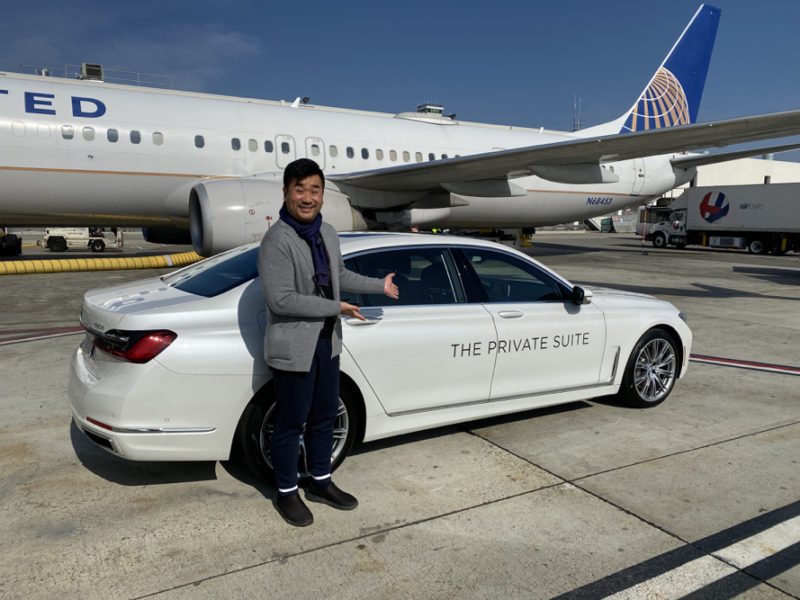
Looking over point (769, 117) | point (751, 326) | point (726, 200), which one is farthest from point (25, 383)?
point (726, 200)

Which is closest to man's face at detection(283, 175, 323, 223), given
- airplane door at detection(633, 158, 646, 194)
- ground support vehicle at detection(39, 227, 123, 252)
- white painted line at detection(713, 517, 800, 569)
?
white painted line at detection(713, 517, 800, 569)

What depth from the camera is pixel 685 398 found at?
544 centimetres

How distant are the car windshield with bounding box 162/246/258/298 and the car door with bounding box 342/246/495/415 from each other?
650mm

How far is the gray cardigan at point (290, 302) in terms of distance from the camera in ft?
9.75

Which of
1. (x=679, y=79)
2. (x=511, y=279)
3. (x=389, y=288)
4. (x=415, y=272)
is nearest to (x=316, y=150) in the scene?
(x=511, y=279)

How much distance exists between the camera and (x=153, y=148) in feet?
39.9

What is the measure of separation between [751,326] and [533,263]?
6046mm

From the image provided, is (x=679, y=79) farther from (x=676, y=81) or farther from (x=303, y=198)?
(x=303, y=198)

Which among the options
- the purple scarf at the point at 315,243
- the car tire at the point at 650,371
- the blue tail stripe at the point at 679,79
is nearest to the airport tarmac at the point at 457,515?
the car tire at the point at 650,371

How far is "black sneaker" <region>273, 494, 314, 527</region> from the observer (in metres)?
3.15

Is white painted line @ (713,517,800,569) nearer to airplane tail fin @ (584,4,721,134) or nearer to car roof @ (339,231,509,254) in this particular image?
car roof @ (339,231,509,254)

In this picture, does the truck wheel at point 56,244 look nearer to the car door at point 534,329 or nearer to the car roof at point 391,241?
the car roof at point 391,241

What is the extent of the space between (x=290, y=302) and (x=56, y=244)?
28.4 metres

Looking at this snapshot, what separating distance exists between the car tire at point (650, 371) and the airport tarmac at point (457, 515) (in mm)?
126
